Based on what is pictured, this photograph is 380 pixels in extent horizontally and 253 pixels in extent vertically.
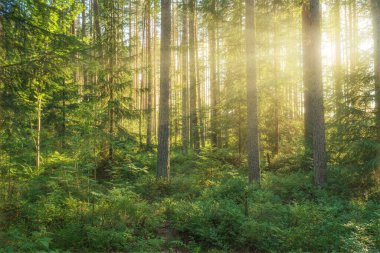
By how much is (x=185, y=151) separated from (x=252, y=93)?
9.08 m

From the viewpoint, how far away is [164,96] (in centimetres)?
1159

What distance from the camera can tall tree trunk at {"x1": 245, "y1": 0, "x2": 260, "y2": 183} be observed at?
11.0 metres

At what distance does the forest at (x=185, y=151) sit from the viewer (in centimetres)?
665

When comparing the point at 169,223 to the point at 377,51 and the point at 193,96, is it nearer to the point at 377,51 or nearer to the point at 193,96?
the point at 377,51

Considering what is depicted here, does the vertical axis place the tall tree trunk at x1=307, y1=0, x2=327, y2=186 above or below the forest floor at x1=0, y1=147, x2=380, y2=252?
above

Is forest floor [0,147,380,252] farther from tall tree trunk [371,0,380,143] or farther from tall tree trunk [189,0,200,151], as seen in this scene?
tall tree trunk [189,0,200,151]

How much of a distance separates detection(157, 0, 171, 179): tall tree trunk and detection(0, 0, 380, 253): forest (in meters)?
0.05

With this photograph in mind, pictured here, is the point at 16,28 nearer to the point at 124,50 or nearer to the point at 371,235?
the point at 124,50

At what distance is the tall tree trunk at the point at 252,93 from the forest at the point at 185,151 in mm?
38

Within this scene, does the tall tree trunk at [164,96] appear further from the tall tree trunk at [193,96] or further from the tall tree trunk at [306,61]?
the tall tree trunk at [193,96]

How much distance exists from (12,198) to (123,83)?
7661 millimetres

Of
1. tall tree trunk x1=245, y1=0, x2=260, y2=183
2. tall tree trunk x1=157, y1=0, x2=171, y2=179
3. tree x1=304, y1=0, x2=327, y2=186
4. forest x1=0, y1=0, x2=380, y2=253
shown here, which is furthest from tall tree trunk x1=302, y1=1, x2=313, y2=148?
tall tree trunk x1=157, y1=0, x2=171, y2=179

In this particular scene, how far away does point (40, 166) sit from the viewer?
36.1 feet

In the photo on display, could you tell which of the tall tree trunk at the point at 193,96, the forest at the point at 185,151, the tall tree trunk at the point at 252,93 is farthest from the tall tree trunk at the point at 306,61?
the tall tree trunk at the point at 193,96
